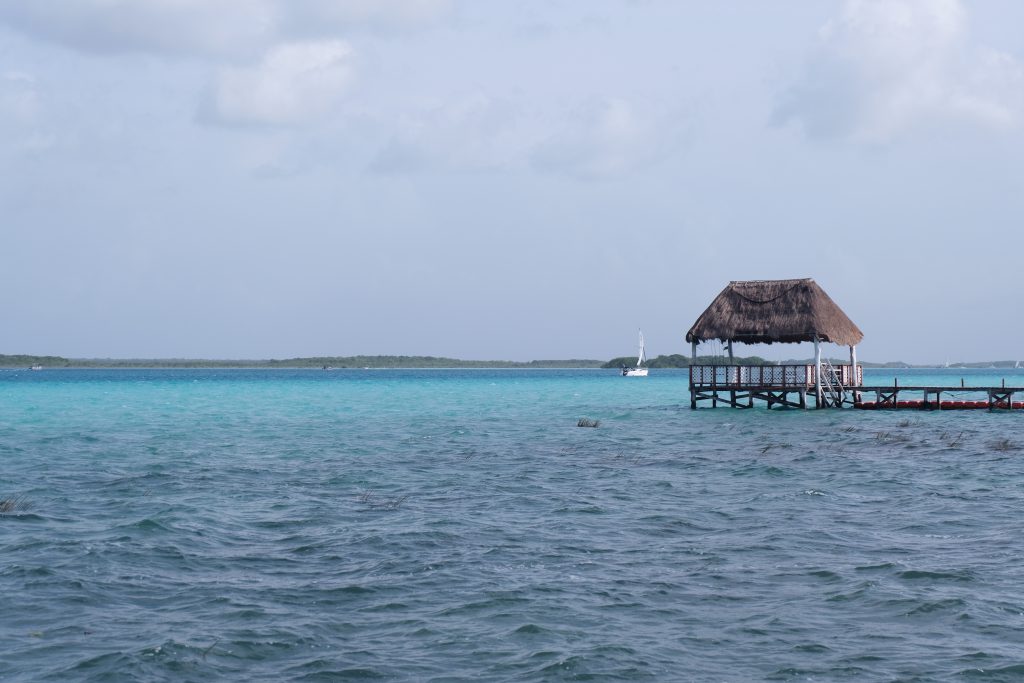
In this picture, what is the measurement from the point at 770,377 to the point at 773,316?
9.60 feet

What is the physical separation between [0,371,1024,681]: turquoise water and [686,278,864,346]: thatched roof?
56.7 ft

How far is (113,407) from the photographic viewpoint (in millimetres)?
60844

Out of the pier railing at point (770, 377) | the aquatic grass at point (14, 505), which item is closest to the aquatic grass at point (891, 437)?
the pier railing at point (770, 377)

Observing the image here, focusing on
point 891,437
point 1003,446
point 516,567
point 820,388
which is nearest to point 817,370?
point 820,388

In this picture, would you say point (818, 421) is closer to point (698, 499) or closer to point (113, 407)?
point (698, 499)

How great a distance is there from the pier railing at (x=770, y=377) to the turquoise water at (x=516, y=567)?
1756 centimetres

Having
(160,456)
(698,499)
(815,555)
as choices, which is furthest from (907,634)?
(160,456)

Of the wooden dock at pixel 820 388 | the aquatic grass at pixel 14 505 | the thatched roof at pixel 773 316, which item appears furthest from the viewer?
the thatched roof at pixel 773 316

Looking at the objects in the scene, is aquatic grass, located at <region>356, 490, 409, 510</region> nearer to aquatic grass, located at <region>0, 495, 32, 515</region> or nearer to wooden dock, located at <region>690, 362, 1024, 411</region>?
aquatic grass, located at <region>0, 495, 32, 515</region>

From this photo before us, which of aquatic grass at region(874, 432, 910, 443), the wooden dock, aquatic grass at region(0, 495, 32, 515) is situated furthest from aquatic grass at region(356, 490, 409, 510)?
the wooden dock

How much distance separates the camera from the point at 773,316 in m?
47.1

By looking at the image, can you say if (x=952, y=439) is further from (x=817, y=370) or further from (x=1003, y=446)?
(x=817, y=370)

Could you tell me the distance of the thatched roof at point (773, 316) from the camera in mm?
46375

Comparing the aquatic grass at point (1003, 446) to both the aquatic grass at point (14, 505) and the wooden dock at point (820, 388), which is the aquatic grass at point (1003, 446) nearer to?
the wooden dock at point (820, 388)
